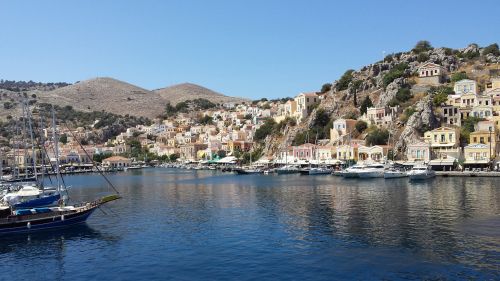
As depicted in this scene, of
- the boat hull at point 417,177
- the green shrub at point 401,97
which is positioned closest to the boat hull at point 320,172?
the boat hull at point 417,177

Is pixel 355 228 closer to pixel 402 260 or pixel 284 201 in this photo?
pixel 402 260

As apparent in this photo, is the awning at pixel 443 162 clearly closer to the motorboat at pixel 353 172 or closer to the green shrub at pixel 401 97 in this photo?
the motorboat at pixel 353 172

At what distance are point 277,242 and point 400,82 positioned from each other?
8604 cm

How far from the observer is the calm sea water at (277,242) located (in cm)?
2203

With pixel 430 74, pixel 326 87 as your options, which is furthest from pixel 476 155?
pixel 326 87

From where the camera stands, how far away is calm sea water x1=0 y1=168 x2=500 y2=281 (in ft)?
72.3

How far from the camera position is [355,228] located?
30703 mm

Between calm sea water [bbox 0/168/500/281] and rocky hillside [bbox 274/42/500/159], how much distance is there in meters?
54.0

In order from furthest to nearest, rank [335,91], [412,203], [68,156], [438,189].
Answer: [68,156] < [335,91] < [438,189] < [412,203]

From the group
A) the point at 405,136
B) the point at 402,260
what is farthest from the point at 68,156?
the point at 402,260

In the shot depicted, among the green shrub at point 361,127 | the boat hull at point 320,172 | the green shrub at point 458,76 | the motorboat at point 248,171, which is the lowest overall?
the boat hull at point 320,172

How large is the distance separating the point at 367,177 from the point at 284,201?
3146cm

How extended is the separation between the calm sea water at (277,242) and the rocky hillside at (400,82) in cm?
5397

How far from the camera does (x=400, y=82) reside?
104938 mm
